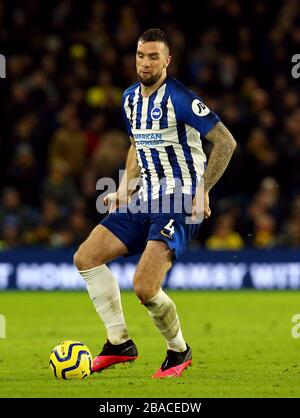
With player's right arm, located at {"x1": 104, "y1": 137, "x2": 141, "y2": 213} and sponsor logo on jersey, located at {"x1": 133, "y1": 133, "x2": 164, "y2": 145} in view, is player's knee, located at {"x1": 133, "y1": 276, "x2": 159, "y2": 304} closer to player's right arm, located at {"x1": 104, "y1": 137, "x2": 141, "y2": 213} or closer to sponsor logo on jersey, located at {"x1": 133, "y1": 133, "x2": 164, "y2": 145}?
player's right arm, located at {"x1": 104, "y1": 137, "x2": 141, "y2": 213}

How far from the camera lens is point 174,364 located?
314 inches

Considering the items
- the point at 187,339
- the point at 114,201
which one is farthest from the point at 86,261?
the point at 187,339

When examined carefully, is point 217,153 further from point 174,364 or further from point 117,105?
point 117,105

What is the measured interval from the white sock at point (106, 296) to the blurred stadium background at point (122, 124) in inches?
287

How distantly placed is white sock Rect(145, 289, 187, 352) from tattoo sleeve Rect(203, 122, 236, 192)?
0.87 meters

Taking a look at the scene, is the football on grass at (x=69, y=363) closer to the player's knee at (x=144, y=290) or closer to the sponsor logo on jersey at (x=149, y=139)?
the player's knee at (x=144, y=290)

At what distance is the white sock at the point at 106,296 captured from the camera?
26.6 ft

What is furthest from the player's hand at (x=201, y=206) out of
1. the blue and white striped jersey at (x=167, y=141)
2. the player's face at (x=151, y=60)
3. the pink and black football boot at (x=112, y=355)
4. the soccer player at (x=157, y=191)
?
the pink and black football boot at (x=112, y=355)

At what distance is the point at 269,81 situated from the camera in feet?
60.8

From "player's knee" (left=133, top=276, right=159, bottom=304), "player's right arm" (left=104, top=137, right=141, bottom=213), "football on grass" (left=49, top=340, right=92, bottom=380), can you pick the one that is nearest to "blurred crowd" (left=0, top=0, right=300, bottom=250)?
"player's right arm" (left=104, top=137, right=141, bottom=213)

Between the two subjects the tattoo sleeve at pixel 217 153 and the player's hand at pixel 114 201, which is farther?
the player's hand at pixel 114 201

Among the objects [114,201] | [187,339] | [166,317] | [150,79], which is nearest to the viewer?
[166,317]

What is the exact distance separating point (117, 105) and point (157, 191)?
9470 mm

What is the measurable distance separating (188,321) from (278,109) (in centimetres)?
633
